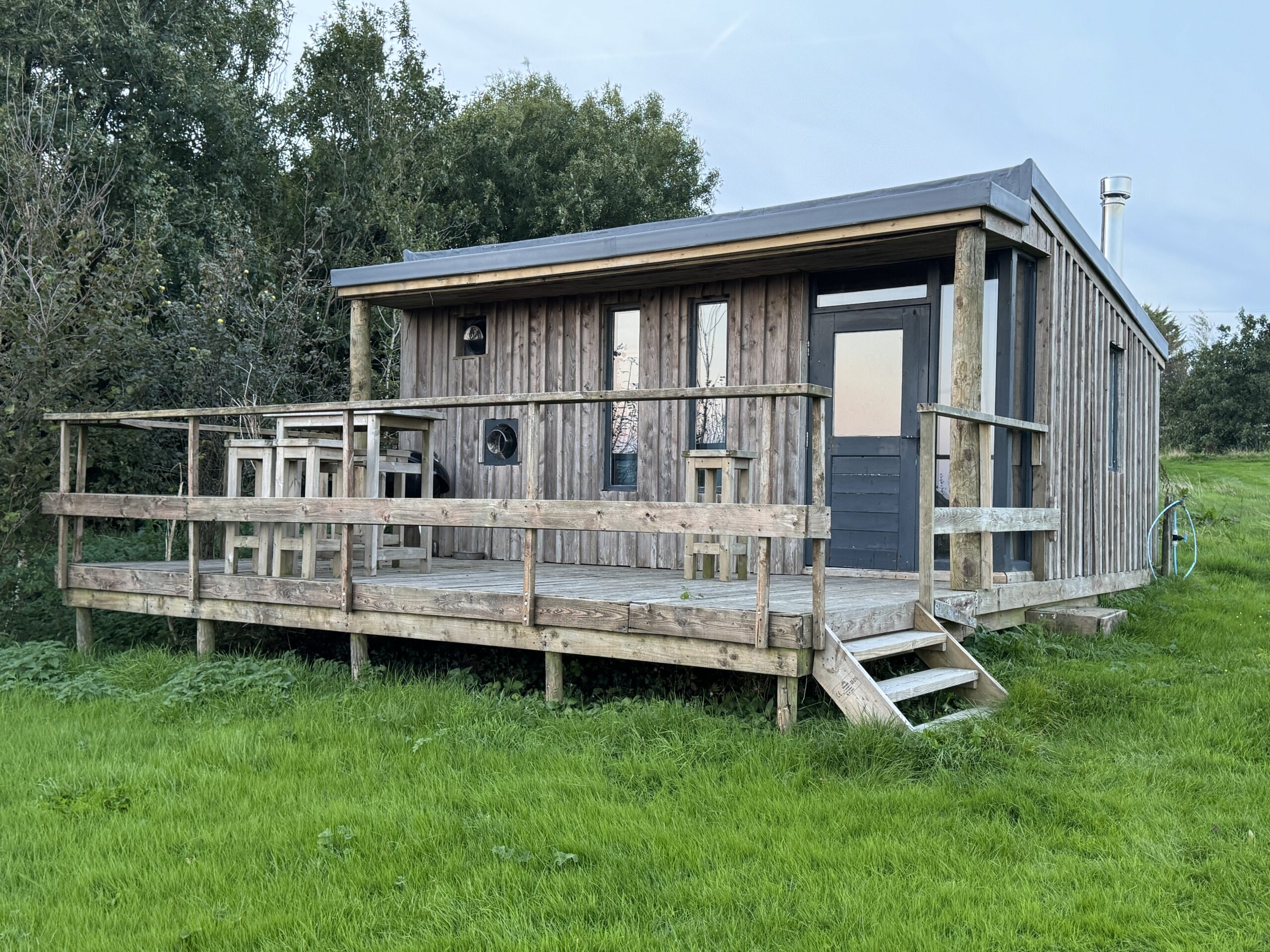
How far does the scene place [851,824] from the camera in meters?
3.94

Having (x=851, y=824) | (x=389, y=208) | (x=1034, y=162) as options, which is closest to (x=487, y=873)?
(x=851, y=824)

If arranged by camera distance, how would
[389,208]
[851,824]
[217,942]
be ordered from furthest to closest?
[389,208] → [851,824] → [217,942]

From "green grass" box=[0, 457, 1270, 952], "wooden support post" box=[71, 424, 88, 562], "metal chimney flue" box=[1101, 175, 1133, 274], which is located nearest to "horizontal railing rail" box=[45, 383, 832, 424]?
"wooden support post" box=[71, 424, 88, 562]

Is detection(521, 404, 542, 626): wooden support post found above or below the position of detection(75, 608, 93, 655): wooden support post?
above

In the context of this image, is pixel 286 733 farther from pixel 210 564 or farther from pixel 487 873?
pixel 210 564

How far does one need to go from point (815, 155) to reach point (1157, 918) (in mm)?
34617

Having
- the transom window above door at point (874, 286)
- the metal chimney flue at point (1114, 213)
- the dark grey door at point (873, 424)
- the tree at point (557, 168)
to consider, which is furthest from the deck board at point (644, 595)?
the tree at point (557, 168)

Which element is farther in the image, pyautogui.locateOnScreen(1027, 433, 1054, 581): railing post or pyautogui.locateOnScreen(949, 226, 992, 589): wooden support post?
pyautogui.locateOnScreen(1027, 433, 1054, 581): railing post

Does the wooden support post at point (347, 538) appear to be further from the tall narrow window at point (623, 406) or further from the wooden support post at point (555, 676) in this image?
the tall narrow window at point (623, 406)

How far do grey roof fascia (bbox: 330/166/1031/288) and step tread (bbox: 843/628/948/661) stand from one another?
8.53ft

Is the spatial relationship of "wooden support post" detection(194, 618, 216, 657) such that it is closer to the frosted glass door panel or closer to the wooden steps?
the wooden steps

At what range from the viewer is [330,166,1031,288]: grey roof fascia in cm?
661

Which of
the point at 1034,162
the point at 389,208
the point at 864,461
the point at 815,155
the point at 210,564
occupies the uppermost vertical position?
the point at 815,155

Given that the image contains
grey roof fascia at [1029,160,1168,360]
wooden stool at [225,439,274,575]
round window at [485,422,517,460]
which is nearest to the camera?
wooden stool at [225,439,274,575]
